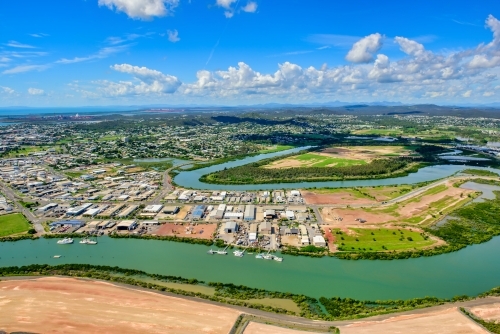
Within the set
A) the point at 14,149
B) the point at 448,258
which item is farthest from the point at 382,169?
the point at 14,149

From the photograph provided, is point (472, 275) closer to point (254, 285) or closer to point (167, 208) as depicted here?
point (254, 285)

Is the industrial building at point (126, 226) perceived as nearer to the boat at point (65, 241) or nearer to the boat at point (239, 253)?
the boat at point (65, 241)

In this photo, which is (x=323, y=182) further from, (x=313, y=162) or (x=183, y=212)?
(x=183, y=212)

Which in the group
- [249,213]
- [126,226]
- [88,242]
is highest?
[249,213]

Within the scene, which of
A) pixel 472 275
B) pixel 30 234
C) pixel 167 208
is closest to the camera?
pixel 472 275

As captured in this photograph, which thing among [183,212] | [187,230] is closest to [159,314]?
[187,230]

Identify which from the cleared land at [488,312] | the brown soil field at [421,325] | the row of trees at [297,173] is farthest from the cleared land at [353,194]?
the brown soil field at [421,325]

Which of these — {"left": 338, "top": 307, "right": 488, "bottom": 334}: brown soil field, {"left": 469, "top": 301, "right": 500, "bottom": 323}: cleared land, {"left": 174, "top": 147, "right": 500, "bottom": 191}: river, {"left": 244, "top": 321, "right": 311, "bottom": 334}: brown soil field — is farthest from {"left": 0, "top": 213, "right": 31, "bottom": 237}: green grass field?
{"left": 469, "top": 301, "right": 500, "bottom": 323}: cleared land

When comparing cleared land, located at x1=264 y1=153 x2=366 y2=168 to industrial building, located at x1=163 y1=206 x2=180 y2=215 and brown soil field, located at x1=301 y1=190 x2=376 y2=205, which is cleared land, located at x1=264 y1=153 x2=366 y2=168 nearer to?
brown soil field, located at x1=301 y1=190 x2=376 y2=205
